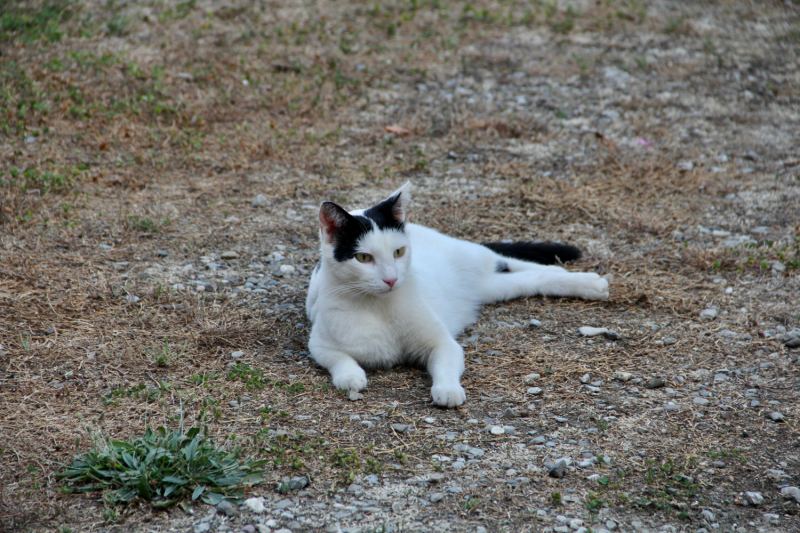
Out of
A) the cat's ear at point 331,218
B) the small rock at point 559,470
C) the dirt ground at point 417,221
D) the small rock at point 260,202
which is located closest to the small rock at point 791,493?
the dirt ground at point 417,221

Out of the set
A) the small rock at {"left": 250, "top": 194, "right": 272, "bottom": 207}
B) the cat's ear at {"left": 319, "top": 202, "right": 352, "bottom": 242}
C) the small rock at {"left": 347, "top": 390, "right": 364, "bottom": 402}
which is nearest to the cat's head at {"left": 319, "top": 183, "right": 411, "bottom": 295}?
the cat's ear at {"left": 319, "top": 202, "right": 352, "bottom": 242}

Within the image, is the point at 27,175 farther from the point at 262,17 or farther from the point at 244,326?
the point at 262,17

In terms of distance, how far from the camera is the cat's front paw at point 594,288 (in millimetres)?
4406

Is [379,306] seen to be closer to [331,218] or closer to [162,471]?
[331,218]

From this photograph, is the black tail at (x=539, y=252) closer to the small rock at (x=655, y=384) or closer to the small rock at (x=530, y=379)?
the small rock at (x=530, y=379)

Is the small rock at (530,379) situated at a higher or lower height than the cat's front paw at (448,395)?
lower

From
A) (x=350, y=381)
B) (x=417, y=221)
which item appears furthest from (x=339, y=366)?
(x=417, y=221)

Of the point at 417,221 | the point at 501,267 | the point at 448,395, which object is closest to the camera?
the point at 448,395

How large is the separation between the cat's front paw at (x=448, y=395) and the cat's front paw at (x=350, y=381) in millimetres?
379

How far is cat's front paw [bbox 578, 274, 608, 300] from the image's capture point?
441cm

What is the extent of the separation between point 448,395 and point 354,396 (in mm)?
479

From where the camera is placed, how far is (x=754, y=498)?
2713 millimetres

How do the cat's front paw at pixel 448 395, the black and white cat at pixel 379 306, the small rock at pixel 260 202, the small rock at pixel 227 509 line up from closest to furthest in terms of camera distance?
the small rock at pixel 227 509 < the cat's front paw at pixel 448 395 < the black and white cat at pixel 379 306 < the small rock at pixel 260 202

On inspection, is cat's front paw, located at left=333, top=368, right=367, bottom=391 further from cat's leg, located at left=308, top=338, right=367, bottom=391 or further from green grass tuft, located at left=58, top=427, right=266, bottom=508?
green grass tuft, located at left=58, top=427, right=266, bottom=508
